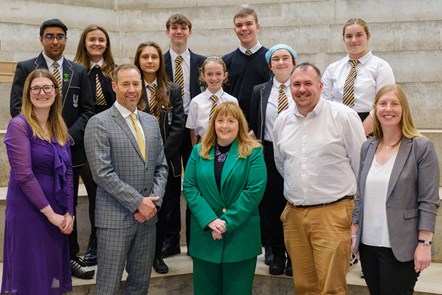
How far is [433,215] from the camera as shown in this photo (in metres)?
2.40

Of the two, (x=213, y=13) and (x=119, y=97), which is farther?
(x=213, y=13)

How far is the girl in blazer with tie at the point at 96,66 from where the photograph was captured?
365 cm

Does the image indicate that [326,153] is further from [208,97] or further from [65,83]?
[65,83]

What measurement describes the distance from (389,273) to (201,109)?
1867mm

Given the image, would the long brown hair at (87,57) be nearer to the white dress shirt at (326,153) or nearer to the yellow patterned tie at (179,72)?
the yellow patterned tie at (179,72)

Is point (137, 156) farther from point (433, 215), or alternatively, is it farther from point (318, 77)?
point (433, 215)

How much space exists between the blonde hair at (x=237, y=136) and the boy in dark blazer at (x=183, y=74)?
820 millimetres

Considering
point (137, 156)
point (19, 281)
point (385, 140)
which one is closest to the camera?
point (385, 140)

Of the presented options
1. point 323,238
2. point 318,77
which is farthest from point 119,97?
point 323,238

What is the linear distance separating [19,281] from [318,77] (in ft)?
6.93

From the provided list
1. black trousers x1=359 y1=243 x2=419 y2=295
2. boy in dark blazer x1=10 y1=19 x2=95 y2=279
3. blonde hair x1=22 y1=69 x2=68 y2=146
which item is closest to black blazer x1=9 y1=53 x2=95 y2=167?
boy in dark blazer x1=10 y1=19 x2=95 y2=279

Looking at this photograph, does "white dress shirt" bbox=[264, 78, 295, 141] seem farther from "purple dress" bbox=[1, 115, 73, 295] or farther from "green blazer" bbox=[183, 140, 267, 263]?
"purple dress" bbox=[1, 115, 73, 295]

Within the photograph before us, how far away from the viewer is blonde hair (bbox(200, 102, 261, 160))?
3.08m

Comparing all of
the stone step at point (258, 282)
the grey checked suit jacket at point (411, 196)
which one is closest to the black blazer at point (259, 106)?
the stone step at point (258, 282)
